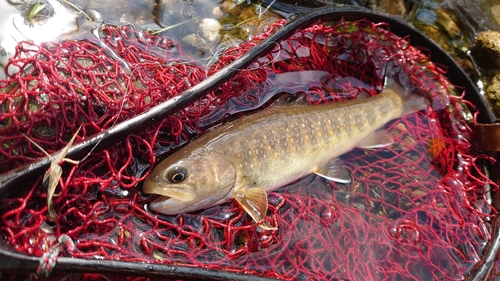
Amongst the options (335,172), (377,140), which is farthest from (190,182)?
(377,140)

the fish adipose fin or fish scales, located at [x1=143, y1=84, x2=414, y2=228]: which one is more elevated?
fish scales, located at [x1=143, y1=84, x2=414, y2=228]

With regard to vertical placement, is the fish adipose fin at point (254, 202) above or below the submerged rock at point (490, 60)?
below

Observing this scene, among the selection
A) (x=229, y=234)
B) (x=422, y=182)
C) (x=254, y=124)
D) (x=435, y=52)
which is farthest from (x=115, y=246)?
(x=435, y=52)

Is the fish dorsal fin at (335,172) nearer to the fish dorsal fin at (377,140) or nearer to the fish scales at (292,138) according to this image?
the fish scales at (292,138)

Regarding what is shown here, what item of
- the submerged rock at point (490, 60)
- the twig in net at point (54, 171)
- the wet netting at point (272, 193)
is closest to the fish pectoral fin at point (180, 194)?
the wet netting at point (272, 193)

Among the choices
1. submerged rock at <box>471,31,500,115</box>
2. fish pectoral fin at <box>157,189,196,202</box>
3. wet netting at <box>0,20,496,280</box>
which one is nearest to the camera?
wet netting at <box>0,20,496,280</box>

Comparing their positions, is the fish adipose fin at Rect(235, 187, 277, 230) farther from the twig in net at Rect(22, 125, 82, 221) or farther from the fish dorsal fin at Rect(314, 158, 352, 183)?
the twig in net at Rect(22, 125, 82, 221)

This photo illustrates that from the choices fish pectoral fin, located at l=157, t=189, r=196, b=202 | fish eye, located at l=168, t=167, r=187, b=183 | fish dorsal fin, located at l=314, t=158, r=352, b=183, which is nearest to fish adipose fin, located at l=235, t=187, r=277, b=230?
fish pectoral fin, located at l=157, t=189, r=196, b=202

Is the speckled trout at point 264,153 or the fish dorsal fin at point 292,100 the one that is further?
the fish dorsal fin at point 292,100
